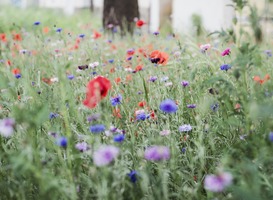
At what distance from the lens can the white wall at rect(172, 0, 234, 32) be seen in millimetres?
10062

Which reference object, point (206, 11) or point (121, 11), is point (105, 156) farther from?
point (206, 11)

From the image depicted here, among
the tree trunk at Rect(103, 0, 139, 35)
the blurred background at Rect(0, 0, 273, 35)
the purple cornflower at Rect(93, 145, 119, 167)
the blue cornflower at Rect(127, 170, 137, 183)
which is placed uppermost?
the purple cornflower at Rect(93, 145, 119, 167)

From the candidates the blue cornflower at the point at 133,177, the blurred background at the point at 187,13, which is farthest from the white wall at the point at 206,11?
the blue cornflower at the point at 133,177

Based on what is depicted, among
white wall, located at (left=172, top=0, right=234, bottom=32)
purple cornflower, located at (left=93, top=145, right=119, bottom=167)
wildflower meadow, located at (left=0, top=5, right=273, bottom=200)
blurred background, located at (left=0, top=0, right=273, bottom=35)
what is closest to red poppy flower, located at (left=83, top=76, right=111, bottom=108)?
wildflower meadow, located at (left=0, top=5, right=273, bottom=200)

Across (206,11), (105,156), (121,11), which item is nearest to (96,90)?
(105,156)

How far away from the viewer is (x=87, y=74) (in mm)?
2879

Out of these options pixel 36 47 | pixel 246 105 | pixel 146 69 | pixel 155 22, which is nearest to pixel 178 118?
pixel 246 105

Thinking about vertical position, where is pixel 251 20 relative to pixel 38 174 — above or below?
above

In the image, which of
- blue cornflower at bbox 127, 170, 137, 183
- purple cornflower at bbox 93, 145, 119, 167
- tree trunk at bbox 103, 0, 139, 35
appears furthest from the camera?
tree trunk at bbox 103, 0, 139, 35

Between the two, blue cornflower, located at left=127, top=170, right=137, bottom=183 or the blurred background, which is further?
the blurred background

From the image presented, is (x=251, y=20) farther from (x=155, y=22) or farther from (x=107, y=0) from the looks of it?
(x=155, y=22)

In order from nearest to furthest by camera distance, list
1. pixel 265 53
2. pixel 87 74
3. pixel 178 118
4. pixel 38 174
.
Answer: pixel 38 174, pixel 178 118, pixel 87 74, pixel 265 53

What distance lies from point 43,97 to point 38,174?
128cm

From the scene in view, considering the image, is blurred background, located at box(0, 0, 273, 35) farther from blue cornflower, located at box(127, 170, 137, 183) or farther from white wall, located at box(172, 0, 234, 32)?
blue cornflower, located at box(127, 170, 137, 183)
